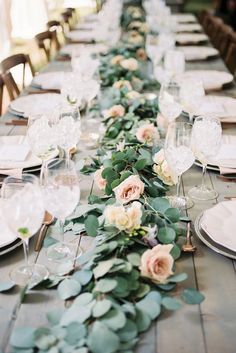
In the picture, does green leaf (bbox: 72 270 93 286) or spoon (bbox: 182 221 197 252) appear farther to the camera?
spoon (bbox: 182 221 197 252)

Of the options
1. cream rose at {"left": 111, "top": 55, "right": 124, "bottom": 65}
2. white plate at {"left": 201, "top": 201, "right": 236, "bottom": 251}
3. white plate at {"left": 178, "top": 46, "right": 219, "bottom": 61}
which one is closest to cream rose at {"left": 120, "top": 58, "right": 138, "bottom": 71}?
cream rose at {"left": 111, "top": 55, "right": 124, "bottom": 65}

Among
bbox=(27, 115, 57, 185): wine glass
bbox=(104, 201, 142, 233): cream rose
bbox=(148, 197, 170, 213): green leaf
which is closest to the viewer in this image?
bbox=(104, 201, 142, 233): cream rose

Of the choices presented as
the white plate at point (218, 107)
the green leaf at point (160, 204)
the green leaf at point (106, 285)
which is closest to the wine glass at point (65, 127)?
the green leaf at point (160, 204)

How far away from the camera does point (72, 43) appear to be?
3875mm

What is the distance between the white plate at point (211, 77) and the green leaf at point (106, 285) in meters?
1.61

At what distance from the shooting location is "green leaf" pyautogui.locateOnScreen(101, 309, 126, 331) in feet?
2.72

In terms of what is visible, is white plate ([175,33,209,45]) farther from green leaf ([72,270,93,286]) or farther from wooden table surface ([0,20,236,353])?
green leaf ([72,270,93,286])

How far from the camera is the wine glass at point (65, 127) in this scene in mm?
1485

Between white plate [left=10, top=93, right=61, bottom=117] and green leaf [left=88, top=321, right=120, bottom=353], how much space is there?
134 cm

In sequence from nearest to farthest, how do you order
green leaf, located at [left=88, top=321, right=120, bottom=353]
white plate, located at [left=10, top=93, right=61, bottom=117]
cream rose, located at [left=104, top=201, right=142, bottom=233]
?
green leaf, located at [left=88, top=321, right=120, bottom=353] → cream rose, located at [left=104, top=201, right=142, bottom=233] → white plate, located at [left=10, top=93, right=61, bottom=117]

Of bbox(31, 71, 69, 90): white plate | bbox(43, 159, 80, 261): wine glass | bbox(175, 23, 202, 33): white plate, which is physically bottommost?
bbox(175, 23, 202, 33): white plate

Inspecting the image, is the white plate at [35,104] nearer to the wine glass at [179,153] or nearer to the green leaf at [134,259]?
the wine glass at [179,153]

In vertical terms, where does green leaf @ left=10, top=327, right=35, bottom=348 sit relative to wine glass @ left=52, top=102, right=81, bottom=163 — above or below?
below

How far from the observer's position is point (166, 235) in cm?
108
